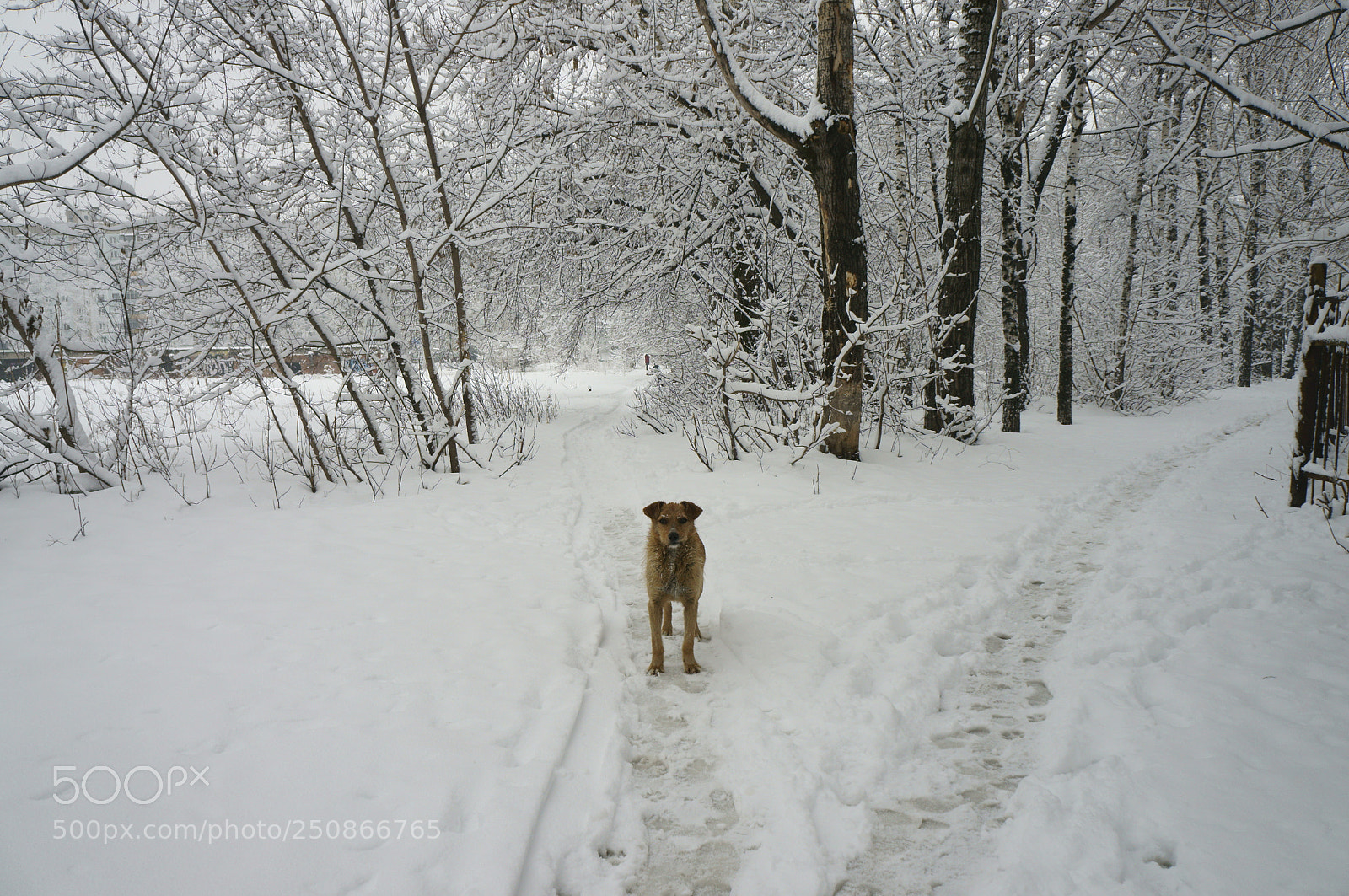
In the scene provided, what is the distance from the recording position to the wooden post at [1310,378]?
17.5 ft

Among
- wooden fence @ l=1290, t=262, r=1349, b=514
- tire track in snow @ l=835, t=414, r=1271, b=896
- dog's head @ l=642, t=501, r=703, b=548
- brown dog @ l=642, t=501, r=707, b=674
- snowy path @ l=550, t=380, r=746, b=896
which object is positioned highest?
wooden fence @ l=1290, t=262, r=1349, b=514

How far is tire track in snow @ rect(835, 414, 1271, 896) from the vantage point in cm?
200

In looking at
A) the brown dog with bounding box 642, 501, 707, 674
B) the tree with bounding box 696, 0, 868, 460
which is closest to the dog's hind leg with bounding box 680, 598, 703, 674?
the brown dog with bounding box 642, 501, 707, 674

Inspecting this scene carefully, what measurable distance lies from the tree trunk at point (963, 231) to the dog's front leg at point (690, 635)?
6988mm

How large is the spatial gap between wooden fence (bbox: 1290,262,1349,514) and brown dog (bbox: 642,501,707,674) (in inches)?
229

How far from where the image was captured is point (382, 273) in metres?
7.96

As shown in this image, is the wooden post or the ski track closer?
the ski track

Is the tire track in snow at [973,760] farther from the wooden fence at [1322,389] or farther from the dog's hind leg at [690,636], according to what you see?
the wooden fence at [1322,389]

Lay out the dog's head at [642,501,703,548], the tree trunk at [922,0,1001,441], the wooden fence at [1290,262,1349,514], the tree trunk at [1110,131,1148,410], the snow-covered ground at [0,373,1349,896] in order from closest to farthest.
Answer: the snow-covered ground at [0,373,1349,896] < the dog's head at [642,501,703,548] < the wooden fence at [1290,262,1349,514] < the tree trunk at [922,0,1001,441] < the tree trunk at [1110,131,1148,410]

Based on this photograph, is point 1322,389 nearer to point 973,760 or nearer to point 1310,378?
point 1310,378

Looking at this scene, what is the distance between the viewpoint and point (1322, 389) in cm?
534

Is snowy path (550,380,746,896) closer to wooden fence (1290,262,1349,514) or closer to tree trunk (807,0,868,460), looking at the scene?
tree trunk (807,0,868,460)

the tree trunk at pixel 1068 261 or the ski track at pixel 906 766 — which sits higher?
the tree trunk at pixel 1068 261

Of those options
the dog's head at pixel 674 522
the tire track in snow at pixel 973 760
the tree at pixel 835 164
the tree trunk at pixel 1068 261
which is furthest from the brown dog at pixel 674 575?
the tree trunk at pixel 1068 261
